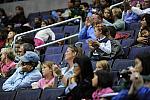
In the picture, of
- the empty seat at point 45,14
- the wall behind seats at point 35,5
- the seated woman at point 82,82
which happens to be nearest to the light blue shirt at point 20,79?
the seated woman at point 82,82

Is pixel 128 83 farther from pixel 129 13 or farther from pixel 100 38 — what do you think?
pixel 129 13

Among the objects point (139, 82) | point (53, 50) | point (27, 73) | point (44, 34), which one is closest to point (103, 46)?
point (27, 73)

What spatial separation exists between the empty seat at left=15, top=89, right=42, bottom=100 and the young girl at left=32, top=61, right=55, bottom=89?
0.58ft

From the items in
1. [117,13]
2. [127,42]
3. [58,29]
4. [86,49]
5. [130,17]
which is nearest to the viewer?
[127,42]

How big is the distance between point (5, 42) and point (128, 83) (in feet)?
17.5

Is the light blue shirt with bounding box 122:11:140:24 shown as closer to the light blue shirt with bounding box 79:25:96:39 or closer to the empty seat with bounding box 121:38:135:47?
the light blue shirt with bounding box 79:25:96:39

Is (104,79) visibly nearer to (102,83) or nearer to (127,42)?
(102,83)

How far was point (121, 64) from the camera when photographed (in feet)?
20.1

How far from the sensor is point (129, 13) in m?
8.55

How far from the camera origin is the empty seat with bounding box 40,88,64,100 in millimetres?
5516

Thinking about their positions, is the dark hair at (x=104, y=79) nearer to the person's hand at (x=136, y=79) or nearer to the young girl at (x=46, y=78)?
the person's hand at (x=136, y=79)

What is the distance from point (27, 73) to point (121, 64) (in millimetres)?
1285

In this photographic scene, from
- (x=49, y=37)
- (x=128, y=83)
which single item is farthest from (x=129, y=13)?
(x=128, y=83)

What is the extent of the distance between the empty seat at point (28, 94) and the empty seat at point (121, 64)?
1008 mm
